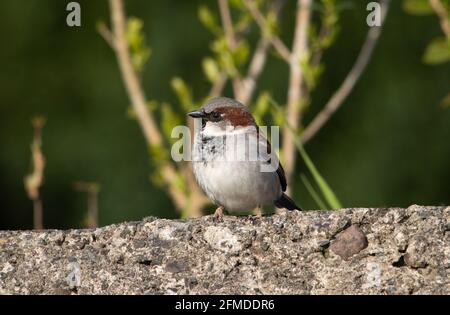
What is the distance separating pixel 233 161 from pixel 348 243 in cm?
111

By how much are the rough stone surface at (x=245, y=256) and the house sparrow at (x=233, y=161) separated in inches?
37.1

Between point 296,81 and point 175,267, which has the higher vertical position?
point 296,81

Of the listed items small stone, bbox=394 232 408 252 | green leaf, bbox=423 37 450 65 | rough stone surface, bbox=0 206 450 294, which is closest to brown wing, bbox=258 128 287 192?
green leaf, bbox=423 37 450 65

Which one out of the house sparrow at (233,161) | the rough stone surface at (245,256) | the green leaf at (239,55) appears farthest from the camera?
the green leaf at (239,55)

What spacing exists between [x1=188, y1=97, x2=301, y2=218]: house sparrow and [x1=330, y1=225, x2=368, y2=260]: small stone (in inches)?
40.2

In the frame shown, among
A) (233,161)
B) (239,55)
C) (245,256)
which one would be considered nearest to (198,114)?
(233,161)

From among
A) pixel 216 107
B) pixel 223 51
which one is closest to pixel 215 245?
pixel 216 107

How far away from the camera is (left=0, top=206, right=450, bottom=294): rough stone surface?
2285mm

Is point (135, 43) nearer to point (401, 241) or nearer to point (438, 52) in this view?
point (438, 52)

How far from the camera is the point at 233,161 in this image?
3.44 metres

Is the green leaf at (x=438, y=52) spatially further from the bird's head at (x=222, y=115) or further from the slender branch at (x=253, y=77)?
the slender branch at (x=253, y=77)

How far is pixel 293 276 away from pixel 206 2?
3.63 metres

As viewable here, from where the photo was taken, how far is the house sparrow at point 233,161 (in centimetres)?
343

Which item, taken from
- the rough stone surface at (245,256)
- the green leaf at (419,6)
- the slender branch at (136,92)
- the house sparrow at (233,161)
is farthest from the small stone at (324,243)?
the slender branch at (136,92)
